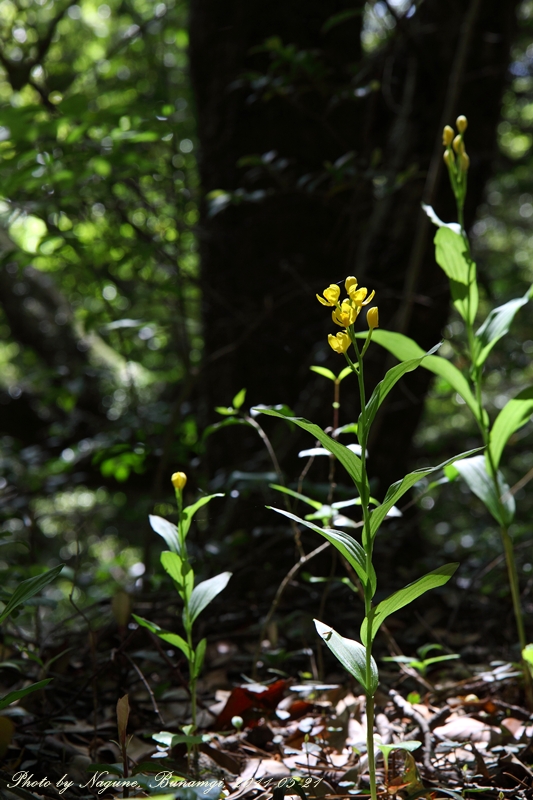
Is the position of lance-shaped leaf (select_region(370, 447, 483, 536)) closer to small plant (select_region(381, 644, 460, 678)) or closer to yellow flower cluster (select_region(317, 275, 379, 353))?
yellow flower cluster (select_region(317, 275, 379, 353))

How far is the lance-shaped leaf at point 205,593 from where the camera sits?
103 centimetres

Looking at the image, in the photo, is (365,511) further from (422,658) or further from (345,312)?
(422,658)

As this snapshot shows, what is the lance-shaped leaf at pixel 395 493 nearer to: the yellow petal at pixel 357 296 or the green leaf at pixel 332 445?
the green leaf at pixel 332 445

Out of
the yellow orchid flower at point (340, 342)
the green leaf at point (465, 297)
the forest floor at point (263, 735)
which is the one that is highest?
the yellow orchid flower at point (340, 342)

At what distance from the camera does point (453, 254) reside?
124cm

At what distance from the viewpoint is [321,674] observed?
4.36 ft

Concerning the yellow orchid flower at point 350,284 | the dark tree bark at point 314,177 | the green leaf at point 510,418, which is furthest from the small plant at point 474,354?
the dark tree bark at point 314,177

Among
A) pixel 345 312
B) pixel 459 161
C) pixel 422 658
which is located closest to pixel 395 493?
pixel 345 312

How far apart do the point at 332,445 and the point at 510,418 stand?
1.92ft

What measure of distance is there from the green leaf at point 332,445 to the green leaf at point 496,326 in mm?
488

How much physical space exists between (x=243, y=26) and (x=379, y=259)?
108cm

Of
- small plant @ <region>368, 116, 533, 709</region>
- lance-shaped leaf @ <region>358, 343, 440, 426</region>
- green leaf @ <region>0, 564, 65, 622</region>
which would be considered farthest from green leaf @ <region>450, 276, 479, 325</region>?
green leaf @ <region>0, 564, 65, 622</region>

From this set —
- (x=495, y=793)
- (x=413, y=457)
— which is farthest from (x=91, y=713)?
(x=413, y=457)

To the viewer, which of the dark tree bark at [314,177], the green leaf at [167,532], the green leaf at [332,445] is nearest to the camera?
the green leaf at [332,445]
